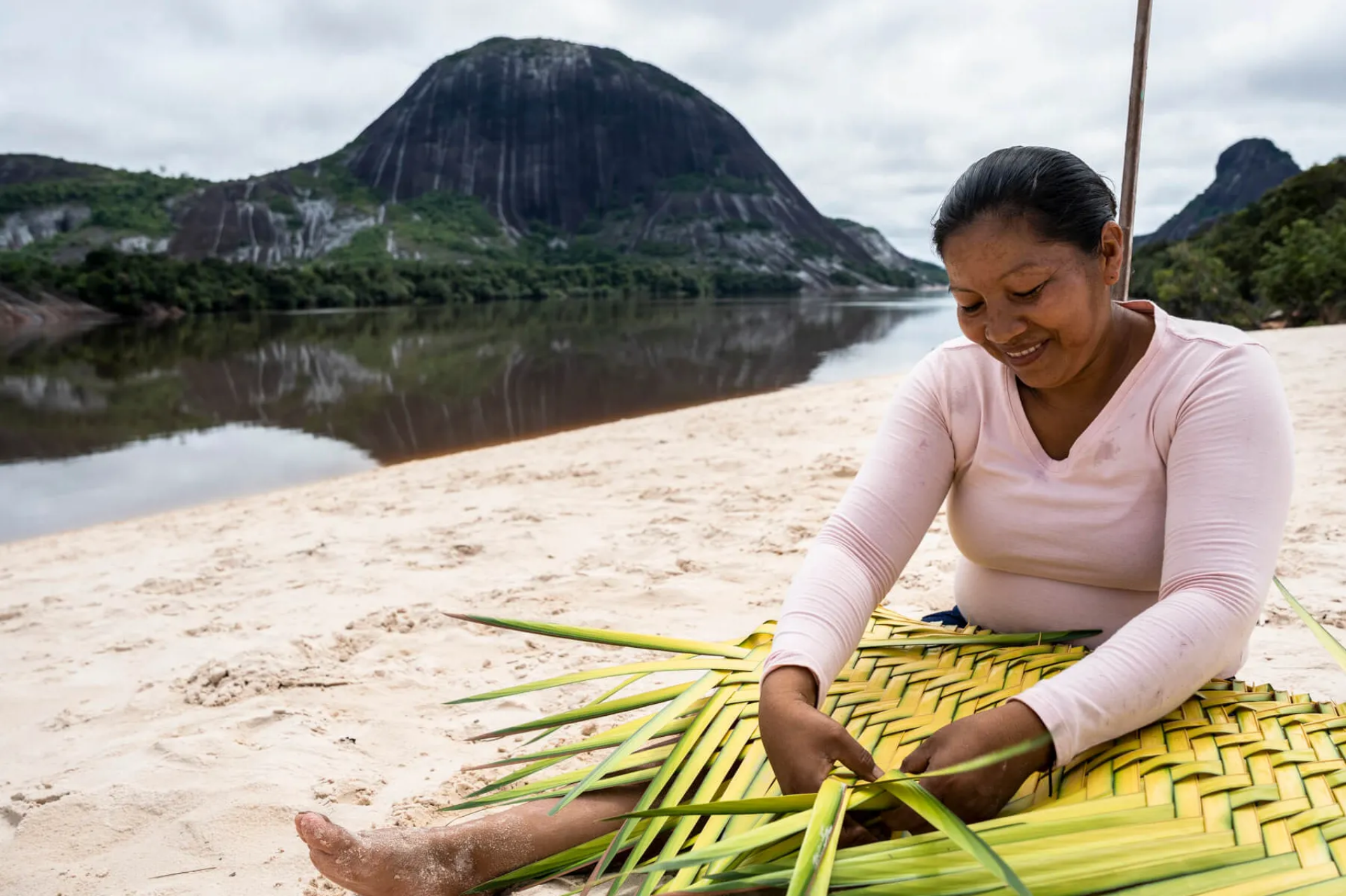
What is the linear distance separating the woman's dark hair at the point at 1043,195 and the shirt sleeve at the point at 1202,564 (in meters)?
0.29

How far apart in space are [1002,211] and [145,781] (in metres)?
2.05

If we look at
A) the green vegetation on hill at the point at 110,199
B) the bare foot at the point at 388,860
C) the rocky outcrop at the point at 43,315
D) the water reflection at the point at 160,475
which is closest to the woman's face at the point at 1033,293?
the bare foot at the point at 388,860

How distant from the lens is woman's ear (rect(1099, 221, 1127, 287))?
1342 mm

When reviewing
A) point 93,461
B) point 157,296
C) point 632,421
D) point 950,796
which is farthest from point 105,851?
point 157,296

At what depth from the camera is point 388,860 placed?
1.39m

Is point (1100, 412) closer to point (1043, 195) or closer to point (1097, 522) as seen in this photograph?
point (1097, 522)

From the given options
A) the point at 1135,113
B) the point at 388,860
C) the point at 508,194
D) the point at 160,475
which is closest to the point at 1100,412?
the point at 388,860

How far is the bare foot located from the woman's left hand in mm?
691

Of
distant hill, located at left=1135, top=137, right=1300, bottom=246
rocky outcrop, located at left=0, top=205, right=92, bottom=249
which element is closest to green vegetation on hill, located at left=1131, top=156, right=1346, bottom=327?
distant hill, located at left=1135, top=137, right=1300, bottom=246

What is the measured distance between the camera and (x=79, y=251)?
198ft

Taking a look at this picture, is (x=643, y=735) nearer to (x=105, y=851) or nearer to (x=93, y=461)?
(x=105, y=851)

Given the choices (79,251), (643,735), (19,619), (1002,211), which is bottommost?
(19,619)

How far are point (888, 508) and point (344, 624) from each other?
6.98 feet

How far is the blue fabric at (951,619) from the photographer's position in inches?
71.0
